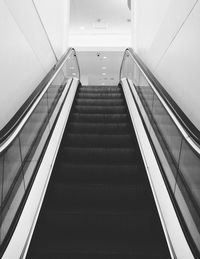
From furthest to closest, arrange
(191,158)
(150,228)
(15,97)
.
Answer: (15,97) → (150,228) → (191,158)

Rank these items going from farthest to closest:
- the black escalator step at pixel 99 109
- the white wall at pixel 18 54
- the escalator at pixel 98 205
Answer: the black escalator step at pixel 99 109 < the white wall at pixel 18 54 < the escalator at pixel 98 205

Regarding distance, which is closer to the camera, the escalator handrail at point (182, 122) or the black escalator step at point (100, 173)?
the escalator handrail at point (182, 122)

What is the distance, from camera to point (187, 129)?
2.82m

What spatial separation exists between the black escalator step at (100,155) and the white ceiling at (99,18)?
8.53 meters

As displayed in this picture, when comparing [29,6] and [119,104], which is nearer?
[29,6]

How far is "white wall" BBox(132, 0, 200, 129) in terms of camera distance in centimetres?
354

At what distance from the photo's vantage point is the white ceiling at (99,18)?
38.8 ft

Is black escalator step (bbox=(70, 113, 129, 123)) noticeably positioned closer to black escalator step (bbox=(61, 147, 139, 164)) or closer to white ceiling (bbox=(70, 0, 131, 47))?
black escalator step (bbox=(61, 147, 139, 164))

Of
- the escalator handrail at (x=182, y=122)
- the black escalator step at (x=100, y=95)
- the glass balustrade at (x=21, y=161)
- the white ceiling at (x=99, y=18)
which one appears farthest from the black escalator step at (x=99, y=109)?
the white ceiling at (x=99, y=18)

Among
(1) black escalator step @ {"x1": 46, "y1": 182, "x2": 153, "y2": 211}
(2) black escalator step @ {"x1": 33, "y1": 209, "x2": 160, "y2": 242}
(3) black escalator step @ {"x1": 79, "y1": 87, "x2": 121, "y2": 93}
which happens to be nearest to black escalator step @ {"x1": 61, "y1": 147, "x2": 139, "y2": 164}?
(1) black escalator step @ {"x1": 46, "y1": 182, "x2": 153, "y2": 211}

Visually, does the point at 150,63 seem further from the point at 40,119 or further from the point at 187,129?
the point at 187,129

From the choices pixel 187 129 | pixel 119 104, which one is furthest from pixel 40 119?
pixel 119 104

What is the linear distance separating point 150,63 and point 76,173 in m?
3.34

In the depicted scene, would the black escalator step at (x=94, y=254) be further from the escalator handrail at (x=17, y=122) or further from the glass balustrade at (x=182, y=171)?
the escalator handrail at (x=17, y=122)
